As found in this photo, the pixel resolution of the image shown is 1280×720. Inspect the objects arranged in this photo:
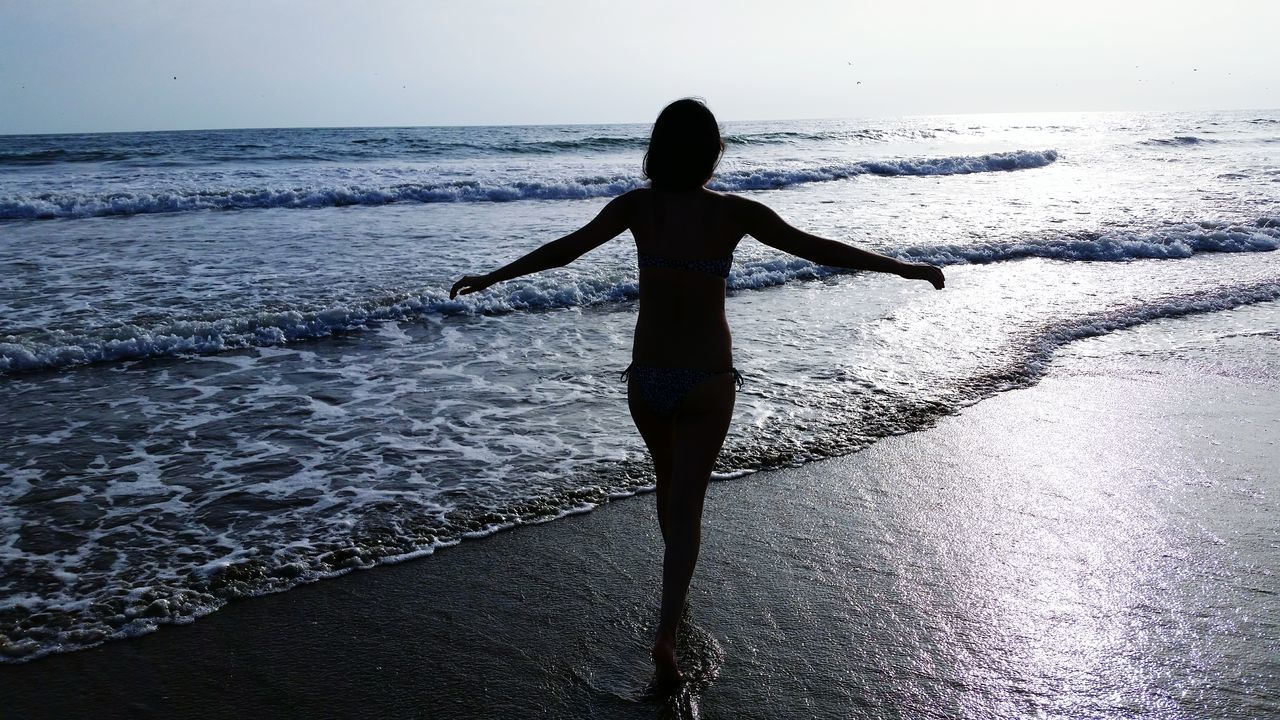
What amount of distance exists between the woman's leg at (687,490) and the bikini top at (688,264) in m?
0.37

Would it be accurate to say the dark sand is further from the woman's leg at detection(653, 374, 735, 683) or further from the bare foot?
the woman's leg at detection(653, 374, 735, 683)

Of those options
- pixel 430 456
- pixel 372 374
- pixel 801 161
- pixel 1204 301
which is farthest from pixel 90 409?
pixel 801 161

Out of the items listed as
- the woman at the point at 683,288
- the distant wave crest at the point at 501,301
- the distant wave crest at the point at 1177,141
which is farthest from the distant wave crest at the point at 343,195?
the distant wave crest at the point at 1177,141

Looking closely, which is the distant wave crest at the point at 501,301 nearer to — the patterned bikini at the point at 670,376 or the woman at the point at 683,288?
the woman at the point at 683,288

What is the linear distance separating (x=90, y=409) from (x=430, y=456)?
9.01ft

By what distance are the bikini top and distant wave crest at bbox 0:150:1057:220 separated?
1706cm

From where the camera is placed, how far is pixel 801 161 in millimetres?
29844

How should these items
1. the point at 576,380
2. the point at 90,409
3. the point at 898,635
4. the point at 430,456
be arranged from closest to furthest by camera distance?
the point at 898,635
the point at 430,456
the point at 90,409
the point at 576,380

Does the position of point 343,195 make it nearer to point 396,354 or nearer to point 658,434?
point 396,354

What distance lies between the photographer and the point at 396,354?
7.44 m

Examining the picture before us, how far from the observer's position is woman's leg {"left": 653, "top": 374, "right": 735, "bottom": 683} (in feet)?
9.22

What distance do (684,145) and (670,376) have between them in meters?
0.76

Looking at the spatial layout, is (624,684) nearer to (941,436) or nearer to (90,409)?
(941,436)

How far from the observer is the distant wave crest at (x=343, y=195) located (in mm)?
16578
